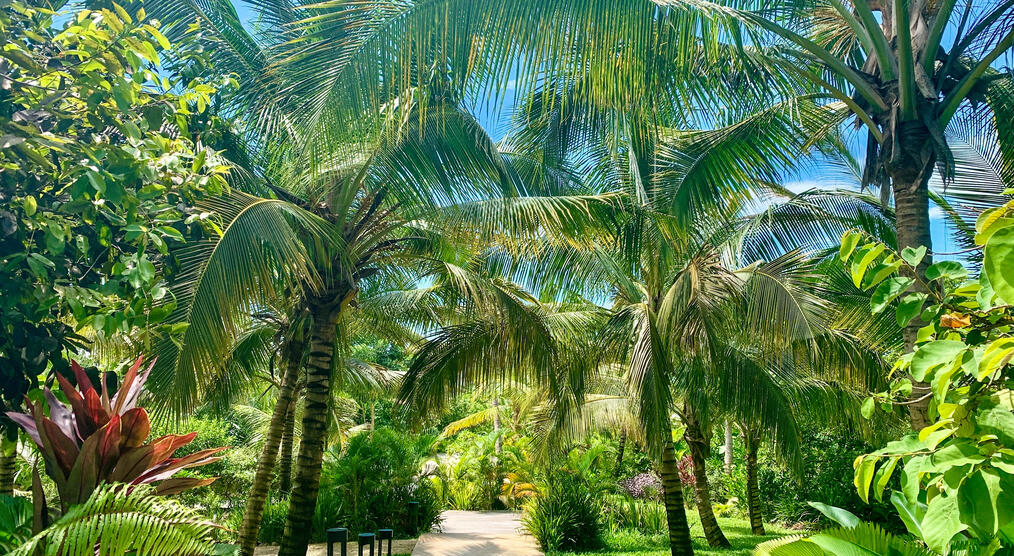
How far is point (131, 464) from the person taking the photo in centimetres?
254

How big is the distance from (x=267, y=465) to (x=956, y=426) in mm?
9040

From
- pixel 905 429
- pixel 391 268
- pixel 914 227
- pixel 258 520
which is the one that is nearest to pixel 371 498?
pixel 258 520

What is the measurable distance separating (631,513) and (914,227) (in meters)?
11.3

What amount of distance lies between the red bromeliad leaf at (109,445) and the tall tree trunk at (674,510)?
7.75m

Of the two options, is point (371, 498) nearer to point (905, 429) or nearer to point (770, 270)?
point (770, 270)

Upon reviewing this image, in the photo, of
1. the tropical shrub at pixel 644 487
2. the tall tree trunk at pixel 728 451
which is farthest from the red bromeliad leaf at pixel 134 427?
the tall tree trunk at pixel 728 451

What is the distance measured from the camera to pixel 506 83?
4.65m

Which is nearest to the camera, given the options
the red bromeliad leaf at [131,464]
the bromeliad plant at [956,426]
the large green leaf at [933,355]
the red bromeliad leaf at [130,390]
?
the bromeliad plant at [956,426]

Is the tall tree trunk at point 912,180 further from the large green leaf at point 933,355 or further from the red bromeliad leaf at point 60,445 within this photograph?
the red bromeliad leaf at point 60,445

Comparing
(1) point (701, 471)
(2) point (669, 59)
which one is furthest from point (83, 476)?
(1) point (701, 471)

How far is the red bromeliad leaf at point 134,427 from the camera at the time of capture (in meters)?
2.52

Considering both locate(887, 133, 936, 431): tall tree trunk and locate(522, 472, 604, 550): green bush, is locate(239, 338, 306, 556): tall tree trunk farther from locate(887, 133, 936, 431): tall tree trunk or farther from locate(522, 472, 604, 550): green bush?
locate(887, 133, 936, 431): tall tree trunk

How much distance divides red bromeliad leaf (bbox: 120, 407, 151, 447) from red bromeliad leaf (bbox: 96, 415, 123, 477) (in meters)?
0.02

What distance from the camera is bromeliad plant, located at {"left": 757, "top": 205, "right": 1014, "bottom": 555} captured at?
1.41 metres
